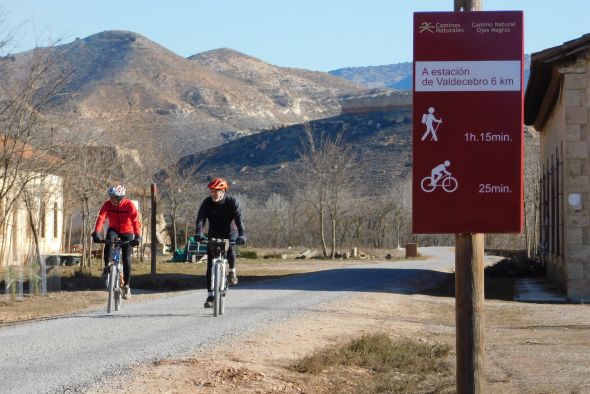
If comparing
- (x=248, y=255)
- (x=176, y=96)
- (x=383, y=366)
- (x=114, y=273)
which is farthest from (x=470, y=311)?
(x=176, y=96)

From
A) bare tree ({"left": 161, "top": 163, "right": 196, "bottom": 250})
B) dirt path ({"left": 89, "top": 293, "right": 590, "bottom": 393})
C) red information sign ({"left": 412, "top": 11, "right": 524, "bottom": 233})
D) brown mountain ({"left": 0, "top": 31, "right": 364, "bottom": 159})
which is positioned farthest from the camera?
brown mountain ({"left": 0, "top": 31, "right": 364, "bottom": 159})

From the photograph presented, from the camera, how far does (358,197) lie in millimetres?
84312

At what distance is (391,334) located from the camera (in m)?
16.2

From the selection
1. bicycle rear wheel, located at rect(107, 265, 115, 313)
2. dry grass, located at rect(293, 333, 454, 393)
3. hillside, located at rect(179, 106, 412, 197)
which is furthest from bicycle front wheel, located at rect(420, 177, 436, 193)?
hillside, located at rect(179, 106, 412, 197)

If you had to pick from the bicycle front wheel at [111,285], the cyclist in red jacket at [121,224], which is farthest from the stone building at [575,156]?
the bicycle front wheel at [111,285]

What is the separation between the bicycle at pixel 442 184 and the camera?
23.4ft

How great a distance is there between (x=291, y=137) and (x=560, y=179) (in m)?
78.1

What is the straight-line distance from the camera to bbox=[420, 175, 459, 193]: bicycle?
713 centimetres

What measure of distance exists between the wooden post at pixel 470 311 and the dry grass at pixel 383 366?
12.3 feet

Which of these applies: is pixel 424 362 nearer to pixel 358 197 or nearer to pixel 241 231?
pixel 241 231

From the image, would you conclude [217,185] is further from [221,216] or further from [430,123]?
[430,123]

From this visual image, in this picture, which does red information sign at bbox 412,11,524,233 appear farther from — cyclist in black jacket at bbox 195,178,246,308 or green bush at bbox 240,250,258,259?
green bush at bbox 240,250,258,259

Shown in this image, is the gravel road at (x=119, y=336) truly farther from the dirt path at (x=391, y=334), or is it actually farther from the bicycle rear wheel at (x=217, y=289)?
the dirt path at (x=391, y=334)

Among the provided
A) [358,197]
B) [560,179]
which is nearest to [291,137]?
[358,197]
